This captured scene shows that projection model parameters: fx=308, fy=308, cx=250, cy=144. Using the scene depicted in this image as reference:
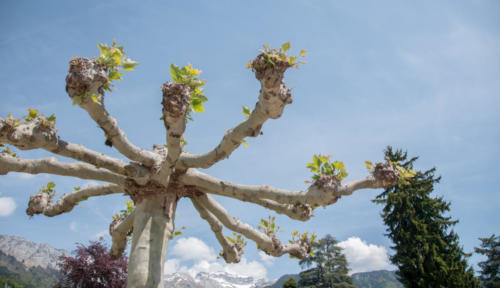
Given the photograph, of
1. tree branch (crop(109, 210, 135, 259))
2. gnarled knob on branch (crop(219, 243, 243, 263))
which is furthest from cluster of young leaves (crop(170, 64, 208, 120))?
gnarled knob on branch (crop(219, 243, 243, 263))

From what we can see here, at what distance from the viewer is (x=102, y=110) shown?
4.22 metres

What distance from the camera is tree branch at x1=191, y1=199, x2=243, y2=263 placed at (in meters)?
6.35

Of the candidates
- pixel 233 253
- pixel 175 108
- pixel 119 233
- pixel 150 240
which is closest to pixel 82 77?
pixel 175 108

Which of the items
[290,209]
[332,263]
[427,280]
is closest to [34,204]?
[290,209]

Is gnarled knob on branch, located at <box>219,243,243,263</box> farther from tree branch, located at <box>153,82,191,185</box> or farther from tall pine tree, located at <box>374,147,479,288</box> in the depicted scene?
tall pine tree, located at <box>374,147,479,288</box>

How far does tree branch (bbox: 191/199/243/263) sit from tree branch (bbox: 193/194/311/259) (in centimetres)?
18

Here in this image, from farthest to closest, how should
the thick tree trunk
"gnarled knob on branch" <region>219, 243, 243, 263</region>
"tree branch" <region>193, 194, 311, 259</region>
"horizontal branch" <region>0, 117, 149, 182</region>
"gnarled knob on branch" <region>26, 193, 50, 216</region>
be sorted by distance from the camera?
1. "gnarled knob on branch" <region>219, 243, 243, 263</region>
2. "gnarled knob on branch" <region>26, 193, 50, 216</region>
3. "tree branch" <region>193, 194, 311, 259</region>
4. the thick tree trunk
5. "horizontal branch" <region>0, 117, 149, 182</region>

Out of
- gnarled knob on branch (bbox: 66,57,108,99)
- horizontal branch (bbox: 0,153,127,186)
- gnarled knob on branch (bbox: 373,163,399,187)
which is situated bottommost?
gnarled knob on branch (bbox: 373,163,399,187)

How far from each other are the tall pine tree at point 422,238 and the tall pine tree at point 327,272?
61.9ft

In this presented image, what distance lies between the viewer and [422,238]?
1002 inches

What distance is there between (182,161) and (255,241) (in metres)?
2.69

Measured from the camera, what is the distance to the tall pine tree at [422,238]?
2300 cm

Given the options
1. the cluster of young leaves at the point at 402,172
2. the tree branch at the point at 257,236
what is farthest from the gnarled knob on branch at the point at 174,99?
the cluster of young leaves at the point at 402,172

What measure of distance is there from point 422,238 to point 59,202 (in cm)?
2718
